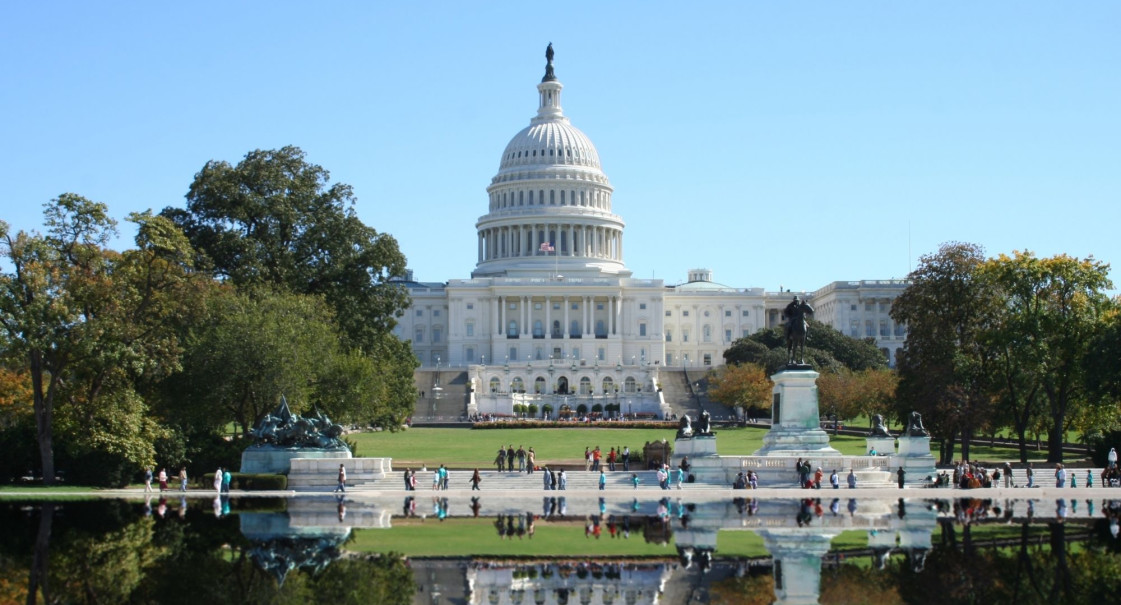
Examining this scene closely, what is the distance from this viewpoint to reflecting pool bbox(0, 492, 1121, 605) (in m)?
22.4

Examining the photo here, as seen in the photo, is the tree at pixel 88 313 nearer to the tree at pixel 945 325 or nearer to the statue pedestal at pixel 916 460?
the statue pedestal at pixel 916 460

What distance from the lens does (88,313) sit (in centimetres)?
4828

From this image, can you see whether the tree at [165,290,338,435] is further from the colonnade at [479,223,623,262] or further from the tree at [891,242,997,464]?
the colonnade at [479,223,623,262]

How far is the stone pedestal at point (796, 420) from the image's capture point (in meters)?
48.2

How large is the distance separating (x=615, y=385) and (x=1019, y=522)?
305ft

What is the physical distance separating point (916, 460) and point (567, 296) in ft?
332

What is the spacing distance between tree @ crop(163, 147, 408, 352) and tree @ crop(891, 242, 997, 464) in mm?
24978

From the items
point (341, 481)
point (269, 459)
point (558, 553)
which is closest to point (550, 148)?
point (269, 459)

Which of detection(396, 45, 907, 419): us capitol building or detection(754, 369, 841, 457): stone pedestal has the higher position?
detection(396, 45, 907, 419): us capitol building

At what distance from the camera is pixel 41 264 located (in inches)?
1853

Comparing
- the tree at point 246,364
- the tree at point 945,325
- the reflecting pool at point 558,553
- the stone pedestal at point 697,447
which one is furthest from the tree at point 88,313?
the tree at point 945,325

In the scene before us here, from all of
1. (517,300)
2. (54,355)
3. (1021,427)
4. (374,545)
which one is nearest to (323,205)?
(54,355)

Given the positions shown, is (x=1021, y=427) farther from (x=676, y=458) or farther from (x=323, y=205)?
(x=323, y=205)

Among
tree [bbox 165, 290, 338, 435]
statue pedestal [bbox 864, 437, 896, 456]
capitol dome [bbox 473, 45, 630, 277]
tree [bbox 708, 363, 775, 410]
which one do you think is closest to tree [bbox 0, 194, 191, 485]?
tree [bbox 165, 290, 338, 435]
